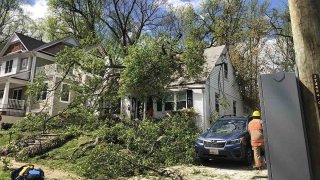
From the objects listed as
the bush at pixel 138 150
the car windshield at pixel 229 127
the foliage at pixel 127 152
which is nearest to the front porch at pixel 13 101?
the foliage at pixel 127 152

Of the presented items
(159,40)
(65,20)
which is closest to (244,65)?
(159,40)

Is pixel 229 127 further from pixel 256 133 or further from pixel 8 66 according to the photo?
pixel 8 66

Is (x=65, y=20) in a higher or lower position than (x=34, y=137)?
higher

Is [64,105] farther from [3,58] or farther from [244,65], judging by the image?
[244,65]

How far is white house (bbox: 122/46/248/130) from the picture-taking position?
21.2 m

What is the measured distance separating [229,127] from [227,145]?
5.13ft

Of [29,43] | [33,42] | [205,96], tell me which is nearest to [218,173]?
[205,96]

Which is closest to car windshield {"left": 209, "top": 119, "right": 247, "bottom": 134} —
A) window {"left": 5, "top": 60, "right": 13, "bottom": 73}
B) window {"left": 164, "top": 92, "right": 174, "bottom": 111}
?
window {"left": 164, "top": 92, "right": 174, "bottom": 111}

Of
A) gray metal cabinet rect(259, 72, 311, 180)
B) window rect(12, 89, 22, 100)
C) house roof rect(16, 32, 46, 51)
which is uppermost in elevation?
house roof rect(16, 32, 46, 51)

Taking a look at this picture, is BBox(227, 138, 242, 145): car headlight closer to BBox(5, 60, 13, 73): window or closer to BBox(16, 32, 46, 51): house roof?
BBox(16, 32, 46, 51): house roof

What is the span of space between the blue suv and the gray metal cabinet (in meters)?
9.77

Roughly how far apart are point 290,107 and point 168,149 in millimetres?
10625

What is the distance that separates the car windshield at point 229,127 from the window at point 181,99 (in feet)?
27.9

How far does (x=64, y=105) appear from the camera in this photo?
2891cm
